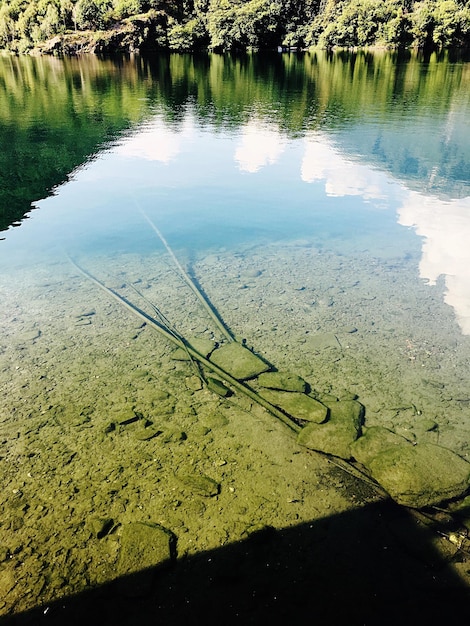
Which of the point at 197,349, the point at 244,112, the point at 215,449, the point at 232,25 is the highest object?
the point at 232,25

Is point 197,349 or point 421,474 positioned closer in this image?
point 421,474

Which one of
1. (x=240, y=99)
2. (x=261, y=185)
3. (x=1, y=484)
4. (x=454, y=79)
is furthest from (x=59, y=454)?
(x=454, y=79)

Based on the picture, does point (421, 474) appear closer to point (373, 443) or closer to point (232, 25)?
point (373, 443)

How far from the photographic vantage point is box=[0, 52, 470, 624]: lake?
4.75 m

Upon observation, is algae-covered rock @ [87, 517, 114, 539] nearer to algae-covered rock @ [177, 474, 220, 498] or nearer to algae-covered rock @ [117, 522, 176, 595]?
algae-covered rock @ [117, 522, 176, 595]

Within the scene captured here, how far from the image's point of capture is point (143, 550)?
14.9ft

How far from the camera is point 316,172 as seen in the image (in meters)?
20.0

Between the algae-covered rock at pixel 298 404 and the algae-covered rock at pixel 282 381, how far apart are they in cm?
10

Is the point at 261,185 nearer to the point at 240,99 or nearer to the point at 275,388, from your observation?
the point at 275,388

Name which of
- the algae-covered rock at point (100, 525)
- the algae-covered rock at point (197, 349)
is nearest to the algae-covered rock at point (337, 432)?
the algae-covered rock at point (197, 349)

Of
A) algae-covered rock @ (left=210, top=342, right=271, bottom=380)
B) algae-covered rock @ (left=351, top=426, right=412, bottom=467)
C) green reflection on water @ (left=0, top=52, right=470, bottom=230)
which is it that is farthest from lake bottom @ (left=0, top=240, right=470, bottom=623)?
green reflection on water @ (left=0, top=52, right=470, bottom=230)

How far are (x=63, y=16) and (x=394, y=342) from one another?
16810 cm

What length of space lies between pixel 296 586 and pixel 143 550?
165 cm

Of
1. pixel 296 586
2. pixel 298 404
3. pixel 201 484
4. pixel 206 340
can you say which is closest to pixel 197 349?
pixel 206 340
